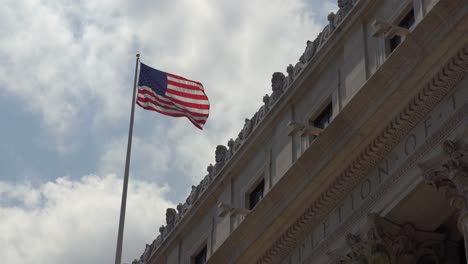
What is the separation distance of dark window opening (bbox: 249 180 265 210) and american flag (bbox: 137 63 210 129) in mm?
3760

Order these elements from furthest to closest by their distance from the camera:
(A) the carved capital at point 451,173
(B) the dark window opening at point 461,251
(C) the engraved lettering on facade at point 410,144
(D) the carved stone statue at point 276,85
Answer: (D) the carved stone statue at point 276,85 → (B) the dark window opening at point 461,251 → (C) the engraved lettering on facade at point 410,144 → (A) the carved capital at point 451,173

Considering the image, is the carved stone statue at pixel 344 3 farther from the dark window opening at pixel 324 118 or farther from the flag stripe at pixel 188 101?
the flag stripe at pixel 188 101

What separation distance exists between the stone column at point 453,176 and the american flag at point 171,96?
14.9 meters

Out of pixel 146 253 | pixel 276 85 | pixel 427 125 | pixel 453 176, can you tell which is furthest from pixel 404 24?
pixel 146 253

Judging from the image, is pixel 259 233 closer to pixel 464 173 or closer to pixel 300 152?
pixel 300 152

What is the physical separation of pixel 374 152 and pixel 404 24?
4.01 meters

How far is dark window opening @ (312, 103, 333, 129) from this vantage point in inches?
1510

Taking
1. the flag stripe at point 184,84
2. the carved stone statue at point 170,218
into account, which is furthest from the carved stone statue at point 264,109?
the carved stone statue at point 170,218

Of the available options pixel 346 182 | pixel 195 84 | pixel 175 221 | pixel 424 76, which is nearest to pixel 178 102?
pixel 195 84

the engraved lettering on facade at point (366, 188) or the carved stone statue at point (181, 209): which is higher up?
the carved stone statue at point (181, 209)

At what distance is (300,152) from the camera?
128 ft

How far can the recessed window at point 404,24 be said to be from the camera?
35.0 meters

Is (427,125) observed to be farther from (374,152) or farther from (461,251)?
(461,251)

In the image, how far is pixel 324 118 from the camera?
38.8 metres
